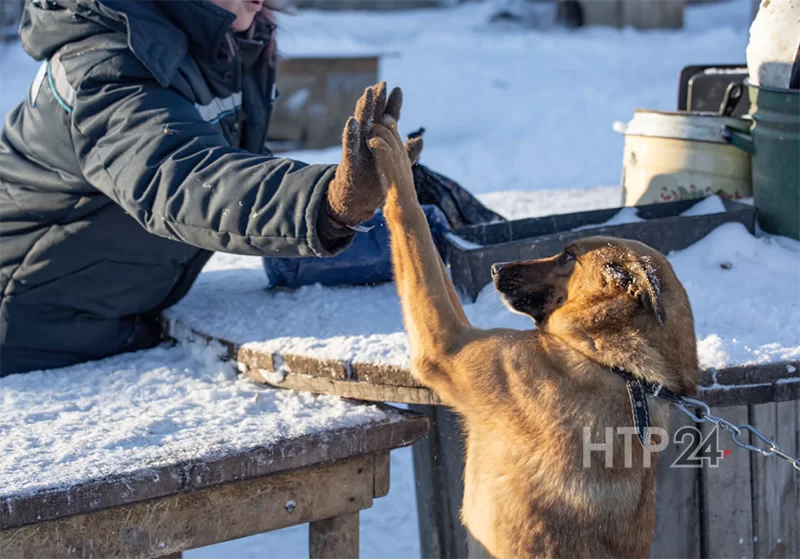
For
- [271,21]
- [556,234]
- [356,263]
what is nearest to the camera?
[556,234]

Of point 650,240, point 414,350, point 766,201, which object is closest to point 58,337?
point 414,350

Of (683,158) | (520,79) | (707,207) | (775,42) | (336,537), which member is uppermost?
(520,79)

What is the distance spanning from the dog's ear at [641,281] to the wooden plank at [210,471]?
2.01 ft

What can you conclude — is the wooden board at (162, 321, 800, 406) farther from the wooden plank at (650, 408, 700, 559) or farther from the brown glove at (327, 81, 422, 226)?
the brown glove at (327, 81, 422, 226)

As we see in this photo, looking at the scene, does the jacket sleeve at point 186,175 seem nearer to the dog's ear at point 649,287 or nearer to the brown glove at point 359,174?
the brown glove at point 359,174

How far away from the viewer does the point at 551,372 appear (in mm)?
2092

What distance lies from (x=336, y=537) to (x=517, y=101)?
33.3 ft

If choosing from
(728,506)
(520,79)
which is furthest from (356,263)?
(520,79)

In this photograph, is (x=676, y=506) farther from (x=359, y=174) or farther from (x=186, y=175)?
(x=186, y=175)

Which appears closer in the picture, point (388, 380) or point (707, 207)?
point (388, 380)

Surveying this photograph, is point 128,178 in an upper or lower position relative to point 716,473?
upper

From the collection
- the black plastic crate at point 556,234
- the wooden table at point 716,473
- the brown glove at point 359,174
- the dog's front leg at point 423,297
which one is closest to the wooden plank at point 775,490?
the wooden table at point 716,473

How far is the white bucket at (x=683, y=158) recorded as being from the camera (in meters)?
3.49

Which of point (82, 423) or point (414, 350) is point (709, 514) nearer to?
point (414, 350)
